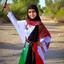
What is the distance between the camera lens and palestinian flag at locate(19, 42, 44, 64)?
5.55 meters

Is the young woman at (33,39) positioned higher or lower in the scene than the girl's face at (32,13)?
lower

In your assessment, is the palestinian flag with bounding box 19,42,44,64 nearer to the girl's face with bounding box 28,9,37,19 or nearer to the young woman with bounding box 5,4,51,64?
the young woman with bounding box 5,4,51,64

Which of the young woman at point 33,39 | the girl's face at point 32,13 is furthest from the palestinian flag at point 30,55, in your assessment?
the girl's face at point 32,13

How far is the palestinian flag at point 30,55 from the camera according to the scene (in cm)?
555

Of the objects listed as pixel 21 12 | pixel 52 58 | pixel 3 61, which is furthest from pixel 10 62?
pixel 21 12

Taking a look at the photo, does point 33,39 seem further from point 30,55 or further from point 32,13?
point 32,13

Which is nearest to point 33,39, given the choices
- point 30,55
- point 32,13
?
point 30,55

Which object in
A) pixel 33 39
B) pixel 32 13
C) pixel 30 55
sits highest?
pixel 32 13

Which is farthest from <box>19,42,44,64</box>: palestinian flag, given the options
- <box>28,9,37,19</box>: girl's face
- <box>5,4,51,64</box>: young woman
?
<box>28,9,37,19</box>: girl's face

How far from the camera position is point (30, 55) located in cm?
557

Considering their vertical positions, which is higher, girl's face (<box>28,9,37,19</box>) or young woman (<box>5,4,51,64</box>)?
girl's face (<box>28,9,37,19</box>)

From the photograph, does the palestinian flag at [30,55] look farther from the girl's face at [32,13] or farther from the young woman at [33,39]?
the girl's face at [32,13]

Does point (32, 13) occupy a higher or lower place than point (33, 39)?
higher

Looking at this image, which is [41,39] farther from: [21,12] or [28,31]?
[21,12]
